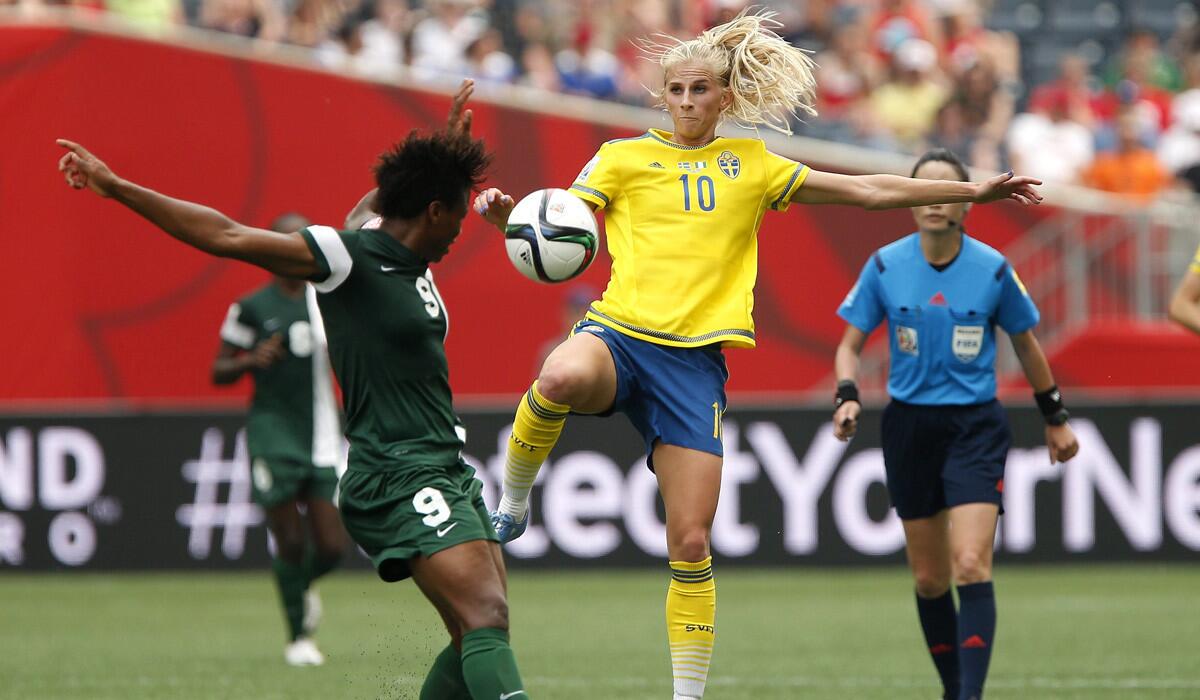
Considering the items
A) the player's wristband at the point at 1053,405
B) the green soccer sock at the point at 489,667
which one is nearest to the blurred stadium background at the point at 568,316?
the player's wristband at the point at 1053,405

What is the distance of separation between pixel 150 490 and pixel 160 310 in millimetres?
3680

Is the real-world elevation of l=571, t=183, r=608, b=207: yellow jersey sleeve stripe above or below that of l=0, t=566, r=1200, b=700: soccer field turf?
above

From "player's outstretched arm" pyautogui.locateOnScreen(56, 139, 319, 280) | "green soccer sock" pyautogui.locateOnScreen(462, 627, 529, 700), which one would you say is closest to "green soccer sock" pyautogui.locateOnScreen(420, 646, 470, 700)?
"green soccer sock" pyautogui.locateOnScreen(462, 627, 529, 700)

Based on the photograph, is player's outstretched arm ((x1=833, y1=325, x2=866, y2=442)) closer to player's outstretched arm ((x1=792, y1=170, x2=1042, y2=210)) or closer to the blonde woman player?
the blonde woman player

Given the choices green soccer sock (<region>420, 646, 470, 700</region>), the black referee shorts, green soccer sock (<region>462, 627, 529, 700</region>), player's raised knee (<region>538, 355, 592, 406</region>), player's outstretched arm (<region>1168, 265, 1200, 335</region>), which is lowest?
green soccer sock (<region>420, 646, 470, 700</region>)

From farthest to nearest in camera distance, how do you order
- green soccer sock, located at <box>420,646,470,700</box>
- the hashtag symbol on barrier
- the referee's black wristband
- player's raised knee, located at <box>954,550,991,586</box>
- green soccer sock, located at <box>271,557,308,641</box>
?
the hashtag symbol on barrier → green soccer sock, located at <box>271,557,308,641</box> → the referee's black wristband → player's raised knee, located at <box>954,550,991,586</box> → green soccer sock, located at <box>420,646,470,700</box>

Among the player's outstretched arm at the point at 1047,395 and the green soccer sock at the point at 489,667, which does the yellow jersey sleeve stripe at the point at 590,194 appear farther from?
the player's outstretched arm at the point at 1047,395

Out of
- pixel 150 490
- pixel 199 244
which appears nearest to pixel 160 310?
pixel 150 490

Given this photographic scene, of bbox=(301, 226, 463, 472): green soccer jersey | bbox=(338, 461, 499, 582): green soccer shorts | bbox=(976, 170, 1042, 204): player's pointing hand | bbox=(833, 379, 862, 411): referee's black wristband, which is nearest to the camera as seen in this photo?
bbox=(338, 461, 499, 582): green soccer shorts

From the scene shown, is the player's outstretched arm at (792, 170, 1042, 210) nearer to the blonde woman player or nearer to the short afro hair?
the blonde woman player

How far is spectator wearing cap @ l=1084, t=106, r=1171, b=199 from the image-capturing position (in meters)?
17.8

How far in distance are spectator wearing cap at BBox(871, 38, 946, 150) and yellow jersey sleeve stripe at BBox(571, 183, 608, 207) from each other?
11.6 meters

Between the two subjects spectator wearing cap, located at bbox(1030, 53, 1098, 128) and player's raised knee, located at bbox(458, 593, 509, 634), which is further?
spectator wearing cap, located at bbox(1030, 53, 1098, 128)

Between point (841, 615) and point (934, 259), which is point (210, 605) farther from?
point (934, 259)
